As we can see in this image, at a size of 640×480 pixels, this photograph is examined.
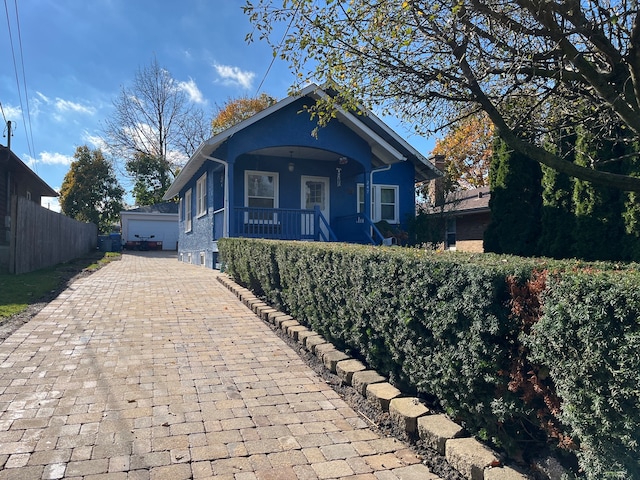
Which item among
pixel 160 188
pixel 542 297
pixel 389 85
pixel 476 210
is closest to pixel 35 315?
pixel 389 85

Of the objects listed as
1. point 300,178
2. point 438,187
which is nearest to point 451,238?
point 438,187

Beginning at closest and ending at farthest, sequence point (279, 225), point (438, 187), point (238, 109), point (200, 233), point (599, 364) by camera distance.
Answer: point (599, 364) < point (279, 225) < point (200, 233) < point (438, 187) < point (238, 109)

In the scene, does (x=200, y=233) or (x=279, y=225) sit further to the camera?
(x=200, y=233)

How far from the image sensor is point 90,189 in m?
38.2

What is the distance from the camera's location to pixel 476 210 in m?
16.0

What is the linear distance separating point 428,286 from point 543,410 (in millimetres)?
1032

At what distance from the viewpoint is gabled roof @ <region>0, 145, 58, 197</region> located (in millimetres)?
15403

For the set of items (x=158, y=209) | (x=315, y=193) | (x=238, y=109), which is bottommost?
(x=315, y=193)

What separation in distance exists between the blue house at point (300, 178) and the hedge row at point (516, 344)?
8.57m

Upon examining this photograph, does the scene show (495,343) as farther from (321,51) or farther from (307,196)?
(307,196)

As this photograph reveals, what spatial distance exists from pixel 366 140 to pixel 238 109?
78.9 feet

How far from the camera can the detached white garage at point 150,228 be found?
36188 millimetres

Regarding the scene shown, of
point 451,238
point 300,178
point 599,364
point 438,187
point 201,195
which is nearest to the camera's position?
point 599,364

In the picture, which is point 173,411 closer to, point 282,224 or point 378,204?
point 282,224
